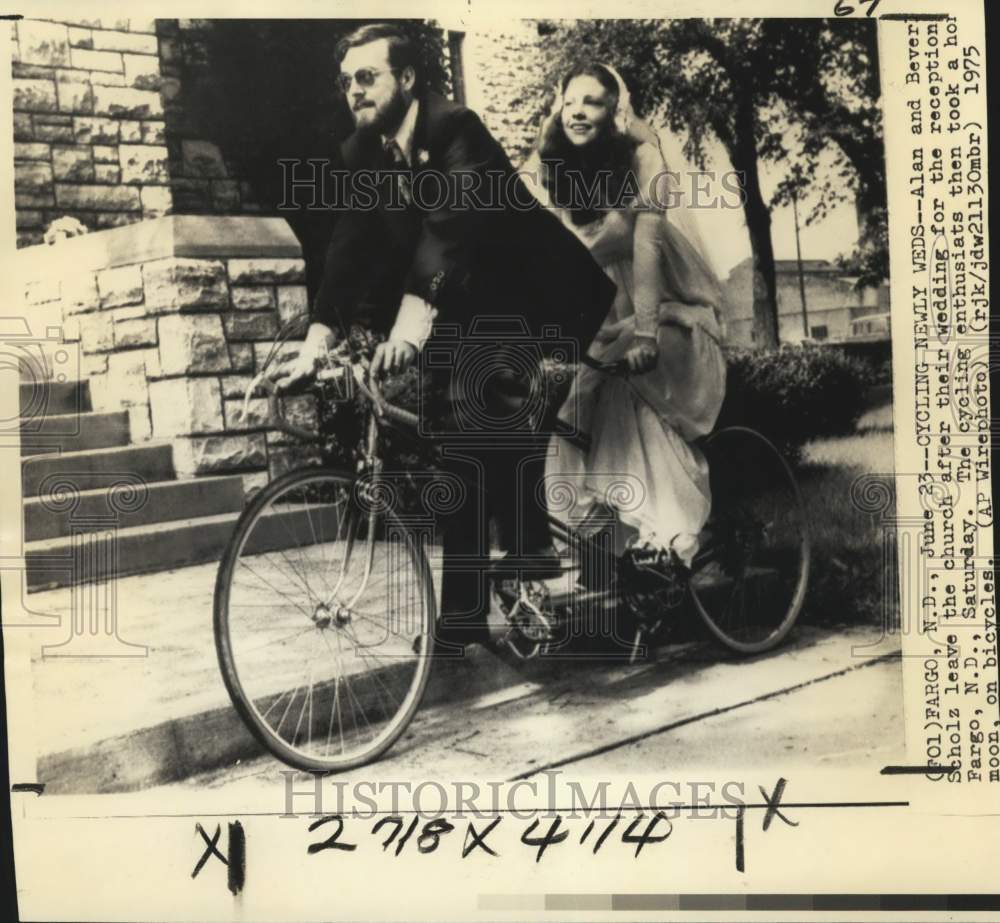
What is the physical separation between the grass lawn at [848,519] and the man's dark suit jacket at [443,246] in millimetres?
1126

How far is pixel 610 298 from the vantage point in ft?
13.6

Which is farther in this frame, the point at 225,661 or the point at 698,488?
the point at 698,488

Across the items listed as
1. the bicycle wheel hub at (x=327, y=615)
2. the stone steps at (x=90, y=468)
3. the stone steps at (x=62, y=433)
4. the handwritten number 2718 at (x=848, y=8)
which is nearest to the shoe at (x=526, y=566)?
the bicycle wheel hub at (x=327, y=615)

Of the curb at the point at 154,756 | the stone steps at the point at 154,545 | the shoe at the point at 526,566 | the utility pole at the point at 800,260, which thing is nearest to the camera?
the curb at the point at 154,756

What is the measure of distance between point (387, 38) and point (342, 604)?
2012 mm

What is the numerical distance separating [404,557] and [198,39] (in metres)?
1.98

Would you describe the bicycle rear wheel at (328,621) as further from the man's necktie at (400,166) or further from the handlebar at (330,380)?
the man's necktie at (400,166)

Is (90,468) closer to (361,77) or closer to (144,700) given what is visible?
(144,700)

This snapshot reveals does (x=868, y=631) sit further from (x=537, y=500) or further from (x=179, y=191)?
(x=179, y=191)

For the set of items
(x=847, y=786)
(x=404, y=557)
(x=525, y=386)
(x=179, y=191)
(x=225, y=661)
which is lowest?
(x=847, y=786)

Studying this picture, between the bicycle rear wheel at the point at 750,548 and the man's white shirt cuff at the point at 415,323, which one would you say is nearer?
the man's white shirt cuff at the point at 415,323

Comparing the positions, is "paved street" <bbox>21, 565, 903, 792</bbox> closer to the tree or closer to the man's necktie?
the tree

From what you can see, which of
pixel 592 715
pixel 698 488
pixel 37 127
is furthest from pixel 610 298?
pixel 37 127

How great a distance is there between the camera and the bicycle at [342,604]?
3906mm
